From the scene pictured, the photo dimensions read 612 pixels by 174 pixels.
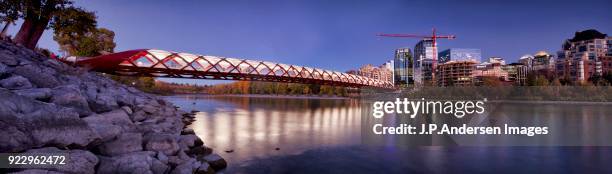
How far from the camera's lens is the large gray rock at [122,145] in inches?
360

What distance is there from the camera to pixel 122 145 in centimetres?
952

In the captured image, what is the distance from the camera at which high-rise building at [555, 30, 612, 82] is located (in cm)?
12019

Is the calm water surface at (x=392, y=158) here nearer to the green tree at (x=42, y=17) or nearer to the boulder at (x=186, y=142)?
the boulder at (x=186, y=142)

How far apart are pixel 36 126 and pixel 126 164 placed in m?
Answer: 2.18

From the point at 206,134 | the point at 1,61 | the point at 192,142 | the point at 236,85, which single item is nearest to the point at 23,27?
the point at 1,61

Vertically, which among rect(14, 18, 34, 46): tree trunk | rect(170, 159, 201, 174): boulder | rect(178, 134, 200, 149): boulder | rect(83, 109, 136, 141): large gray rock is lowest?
rect(170, 159, 201, 174): boulder

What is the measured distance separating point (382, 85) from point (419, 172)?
69.5 m

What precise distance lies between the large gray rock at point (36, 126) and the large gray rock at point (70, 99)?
2.07 meters

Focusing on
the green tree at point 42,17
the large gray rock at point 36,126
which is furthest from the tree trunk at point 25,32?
the large gray rock at point 36,126

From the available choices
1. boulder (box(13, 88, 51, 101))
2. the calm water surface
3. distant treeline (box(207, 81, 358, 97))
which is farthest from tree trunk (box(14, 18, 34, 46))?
distant treeline (box(207, 81, 358, 97))

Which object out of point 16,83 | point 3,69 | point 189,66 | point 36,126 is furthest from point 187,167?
point 189,66

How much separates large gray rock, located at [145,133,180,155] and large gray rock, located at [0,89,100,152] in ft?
6.30

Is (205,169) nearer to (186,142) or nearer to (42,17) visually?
(186,142)

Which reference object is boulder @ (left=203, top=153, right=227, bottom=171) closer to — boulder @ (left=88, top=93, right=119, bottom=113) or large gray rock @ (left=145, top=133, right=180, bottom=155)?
large gray rock @ (left=145, top=133, right=180, bottom=155)
